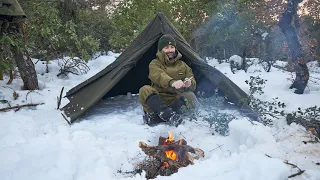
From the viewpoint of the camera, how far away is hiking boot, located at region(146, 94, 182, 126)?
3979mm

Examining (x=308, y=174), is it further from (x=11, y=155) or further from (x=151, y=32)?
(x=151, y=32)

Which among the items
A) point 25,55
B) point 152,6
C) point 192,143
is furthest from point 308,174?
point 152,6

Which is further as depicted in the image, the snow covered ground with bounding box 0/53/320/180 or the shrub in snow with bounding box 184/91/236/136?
the shrub in snow with bounding box 184/91/236/136

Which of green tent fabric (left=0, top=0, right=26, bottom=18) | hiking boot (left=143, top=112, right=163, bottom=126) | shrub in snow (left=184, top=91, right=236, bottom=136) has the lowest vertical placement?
hiking boot (left=143, top=112, right=163, bottom=126)

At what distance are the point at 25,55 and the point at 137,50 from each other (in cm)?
Answer: 264

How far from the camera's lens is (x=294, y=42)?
20.1 ft

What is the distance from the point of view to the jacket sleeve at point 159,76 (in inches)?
162

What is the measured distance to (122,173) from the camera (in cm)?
281

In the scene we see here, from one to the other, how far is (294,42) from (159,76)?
129 inches

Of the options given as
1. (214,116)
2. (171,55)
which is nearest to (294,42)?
(171,55)

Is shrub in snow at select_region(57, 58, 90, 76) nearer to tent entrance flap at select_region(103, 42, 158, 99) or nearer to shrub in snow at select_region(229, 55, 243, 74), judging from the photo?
tent entrance flap at select_region(103, 42, 158, 99)

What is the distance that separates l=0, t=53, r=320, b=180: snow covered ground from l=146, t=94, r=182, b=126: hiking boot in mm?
102

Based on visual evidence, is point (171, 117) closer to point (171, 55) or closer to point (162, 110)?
point (162, 110)

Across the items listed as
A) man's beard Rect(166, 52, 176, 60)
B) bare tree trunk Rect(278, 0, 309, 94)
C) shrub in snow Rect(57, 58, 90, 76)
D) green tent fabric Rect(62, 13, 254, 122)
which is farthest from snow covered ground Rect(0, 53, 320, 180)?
shrub in snow Rect(57, 58, 90, 76)
